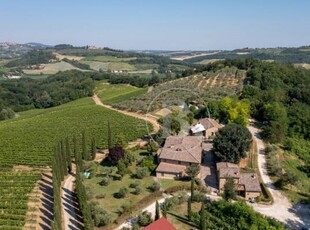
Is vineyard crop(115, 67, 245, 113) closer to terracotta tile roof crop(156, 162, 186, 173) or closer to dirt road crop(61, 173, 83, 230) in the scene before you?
terracotta tile roof crop(156, 162, 186, 173)

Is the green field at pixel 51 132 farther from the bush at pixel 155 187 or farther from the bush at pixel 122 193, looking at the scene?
the bush at pixel 155 187

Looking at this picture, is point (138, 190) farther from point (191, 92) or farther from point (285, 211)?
point (191, 92)

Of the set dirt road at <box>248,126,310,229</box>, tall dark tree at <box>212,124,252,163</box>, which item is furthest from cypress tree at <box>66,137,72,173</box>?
dirt road at <box>248,126,310,229</box>

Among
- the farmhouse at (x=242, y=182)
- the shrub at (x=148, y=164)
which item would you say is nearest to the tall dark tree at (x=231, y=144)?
the farmhouse at (x=242, y=182)

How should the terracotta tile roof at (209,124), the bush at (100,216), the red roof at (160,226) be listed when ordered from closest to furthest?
the red roof at (160,226) → the bush at (100,216) → the terracotta tile roof at (209,124)

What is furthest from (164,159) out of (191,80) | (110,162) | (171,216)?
(191,80)

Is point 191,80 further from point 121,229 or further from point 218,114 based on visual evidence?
point 121,229
